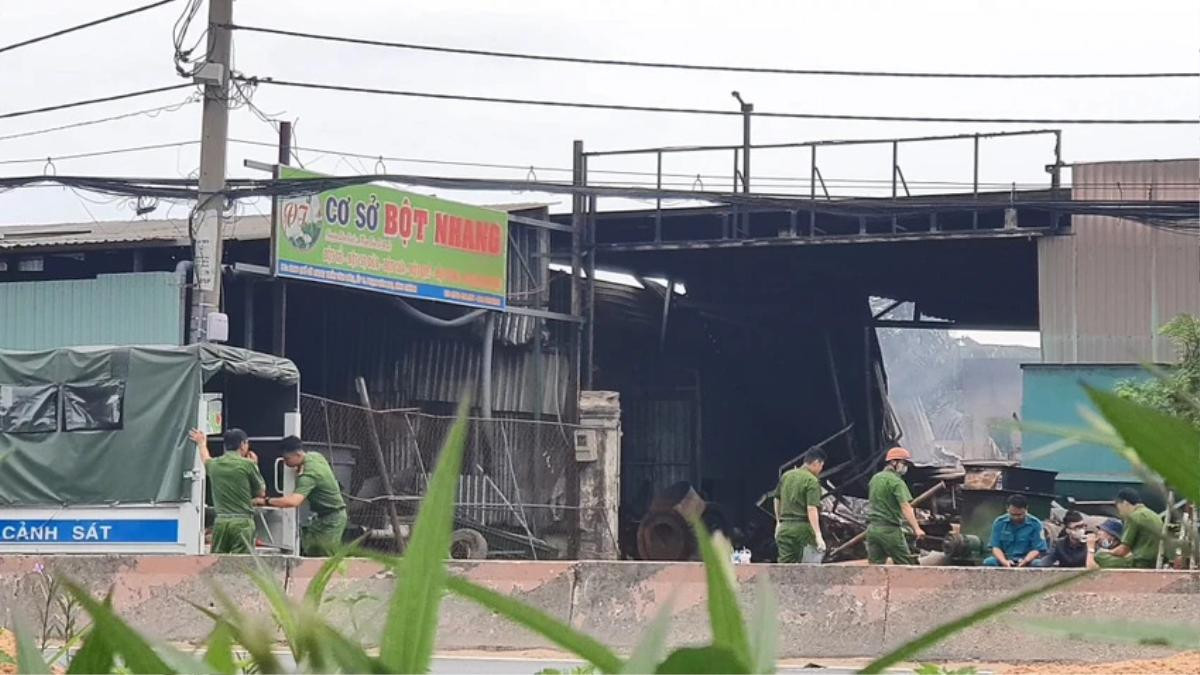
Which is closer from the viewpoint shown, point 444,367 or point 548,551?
point 548,551

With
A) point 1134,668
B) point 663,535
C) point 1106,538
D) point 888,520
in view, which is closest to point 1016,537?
point 888,520

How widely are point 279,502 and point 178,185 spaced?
589cm

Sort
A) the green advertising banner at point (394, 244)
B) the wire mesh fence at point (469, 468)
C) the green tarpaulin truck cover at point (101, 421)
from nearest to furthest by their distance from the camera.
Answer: the green tarpaulin truck cover at point (101, 421) < the wire mesh fence at point (469, 468) < the green advertising banner at point (394, 244)

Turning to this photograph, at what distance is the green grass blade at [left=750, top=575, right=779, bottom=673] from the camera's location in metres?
1.04

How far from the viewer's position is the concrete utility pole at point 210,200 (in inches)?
729

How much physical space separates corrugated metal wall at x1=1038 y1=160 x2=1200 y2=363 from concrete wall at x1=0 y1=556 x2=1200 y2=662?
13.9m

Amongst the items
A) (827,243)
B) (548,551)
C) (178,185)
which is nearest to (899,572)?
(178,185)

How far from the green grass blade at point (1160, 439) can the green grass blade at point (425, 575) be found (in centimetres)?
33

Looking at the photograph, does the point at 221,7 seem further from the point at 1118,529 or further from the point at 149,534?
the point at 1118,529

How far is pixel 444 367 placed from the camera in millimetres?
26234

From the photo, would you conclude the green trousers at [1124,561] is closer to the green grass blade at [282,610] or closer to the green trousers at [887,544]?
the green trousers at [887,544]

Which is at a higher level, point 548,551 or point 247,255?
point 247,255

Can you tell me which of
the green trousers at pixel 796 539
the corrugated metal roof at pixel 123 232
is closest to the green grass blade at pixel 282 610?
the green trousers at pixel 796 539

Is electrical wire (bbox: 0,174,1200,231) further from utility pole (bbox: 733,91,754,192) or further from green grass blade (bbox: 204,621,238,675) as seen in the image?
green grass blade (bbox: 204,621,238,675)
